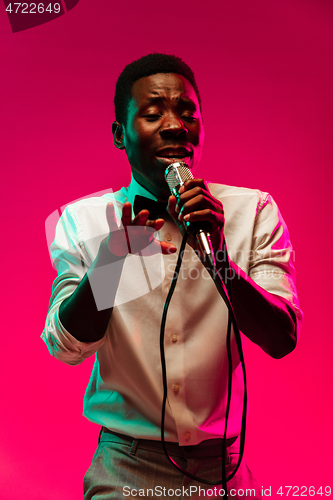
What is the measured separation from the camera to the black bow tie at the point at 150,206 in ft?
4.84

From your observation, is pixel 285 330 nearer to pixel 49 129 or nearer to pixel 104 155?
pixel 104 155

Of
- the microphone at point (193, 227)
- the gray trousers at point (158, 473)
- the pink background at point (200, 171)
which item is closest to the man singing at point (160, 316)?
the gray trousers at point (158, 473)

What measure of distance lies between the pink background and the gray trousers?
1010mm

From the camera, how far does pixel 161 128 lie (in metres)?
1.40

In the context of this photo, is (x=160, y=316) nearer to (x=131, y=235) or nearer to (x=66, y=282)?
(x=66, y=282)

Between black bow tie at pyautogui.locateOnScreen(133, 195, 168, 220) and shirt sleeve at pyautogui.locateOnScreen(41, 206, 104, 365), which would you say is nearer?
shirt sleeve at pyautogui.locateOnScreen(41, 206, 104, 365)

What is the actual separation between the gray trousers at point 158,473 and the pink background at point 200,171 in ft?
3.32

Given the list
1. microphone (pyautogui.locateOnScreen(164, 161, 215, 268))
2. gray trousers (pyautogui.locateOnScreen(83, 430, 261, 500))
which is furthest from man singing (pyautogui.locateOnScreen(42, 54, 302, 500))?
microphone (pyautogui.locateOnScreen(164, 161, 215, 268))

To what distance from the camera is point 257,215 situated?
1.58 meters

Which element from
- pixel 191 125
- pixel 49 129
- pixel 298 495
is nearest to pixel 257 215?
pixel 191 125

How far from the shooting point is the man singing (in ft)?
4.04

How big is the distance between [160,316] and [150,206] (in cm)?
36

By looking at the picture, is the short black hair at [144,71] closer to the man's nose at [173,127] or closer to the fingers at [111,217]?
the man's nose at [173,127]

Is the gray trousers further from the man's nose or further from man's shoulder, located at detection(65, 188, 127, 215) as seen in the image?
the man's nose
